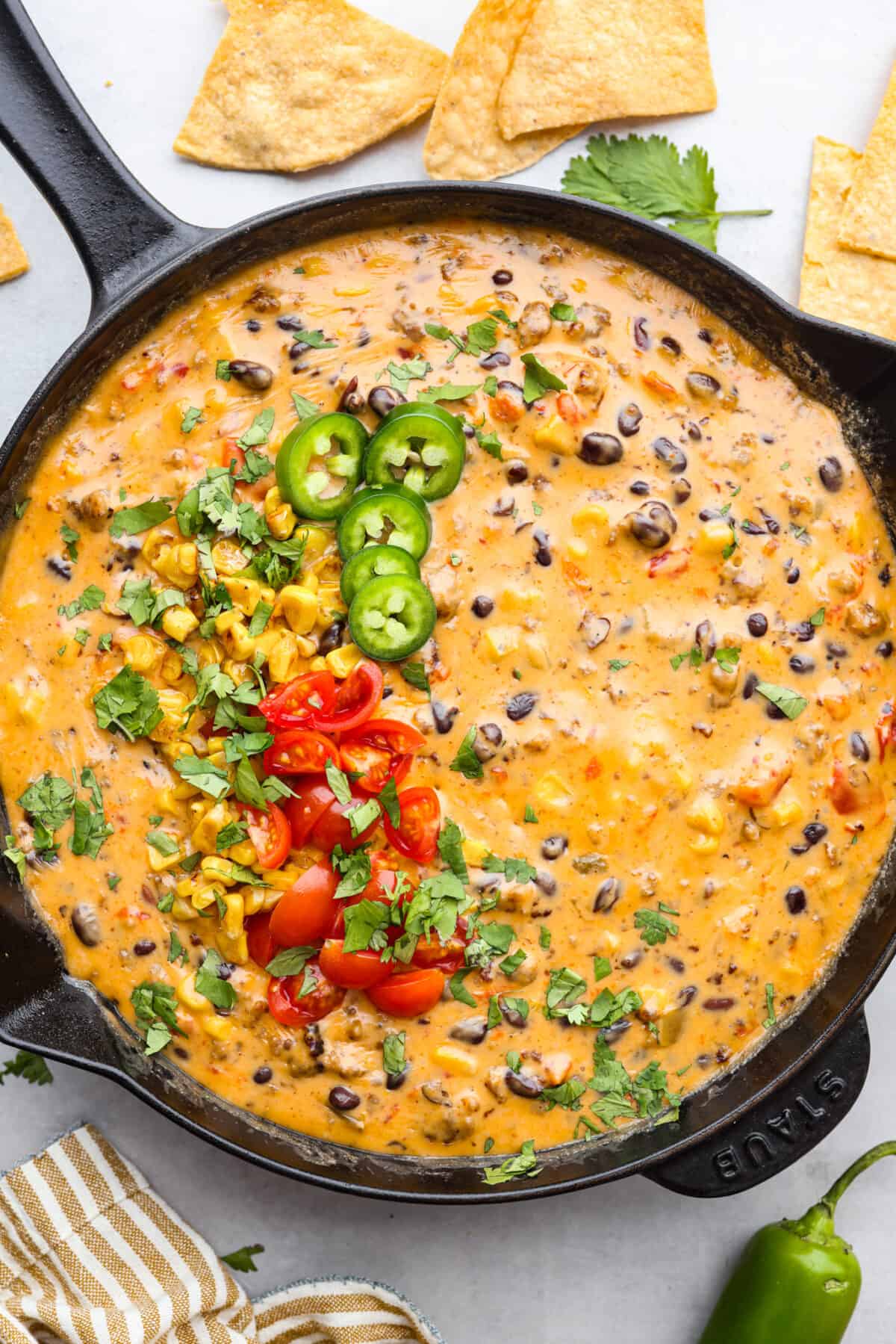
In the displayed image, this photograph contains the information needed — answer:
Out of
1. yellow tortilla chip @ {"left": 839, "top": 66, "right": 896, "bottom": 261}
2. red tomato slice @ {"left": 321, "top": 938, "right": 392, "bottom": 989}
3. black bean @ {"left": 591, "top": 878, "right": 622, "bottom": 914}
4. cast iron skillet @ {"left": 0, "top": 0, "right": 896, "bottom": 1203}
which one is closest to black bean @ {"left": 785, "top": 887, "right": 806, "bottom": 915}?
cast iron skillet @ {"left": 0, "top": 0, "right": 896, "bottom": 1203}

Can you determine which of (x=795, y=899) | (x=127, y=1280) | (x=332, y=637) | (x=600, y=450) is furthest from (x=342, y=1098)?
(x=600, y=450)

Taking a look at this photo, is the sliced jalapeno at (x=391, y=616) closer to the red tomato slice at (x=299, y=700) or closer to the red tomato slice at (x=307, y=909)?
the red tomato slice at (x=299, y=700)

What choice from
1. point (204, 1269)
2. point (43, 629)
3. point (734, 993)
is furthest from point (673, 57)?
point (204, 1269)

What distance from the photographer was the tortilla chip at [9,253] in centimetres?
379

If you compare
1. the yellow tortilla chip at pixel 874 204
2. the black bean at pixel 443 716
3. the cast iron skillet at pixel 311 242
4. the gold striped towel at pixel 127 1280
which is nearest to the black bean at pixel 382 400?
the cast iron skillet at pixel 311 242

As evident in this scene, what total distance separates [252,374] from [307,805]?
3.90ft

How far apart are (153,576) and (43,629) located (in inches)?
13.8

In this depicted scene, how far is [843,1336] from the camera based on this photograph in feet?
12.9

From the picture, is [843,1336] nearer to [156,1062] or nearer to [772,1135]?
[772,1135]

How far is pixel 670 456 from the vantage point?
10.8ft

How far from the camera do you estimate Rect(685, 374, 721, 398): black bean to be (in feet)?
11.0

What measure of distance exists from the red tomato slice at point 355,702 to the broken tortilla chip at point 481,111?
1.72 m

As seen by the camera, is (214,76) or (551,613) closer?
(551,613)

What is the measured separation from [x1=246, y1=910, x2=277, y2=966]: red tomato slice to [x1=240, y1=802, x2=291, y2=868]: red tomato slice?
0.59 feet
